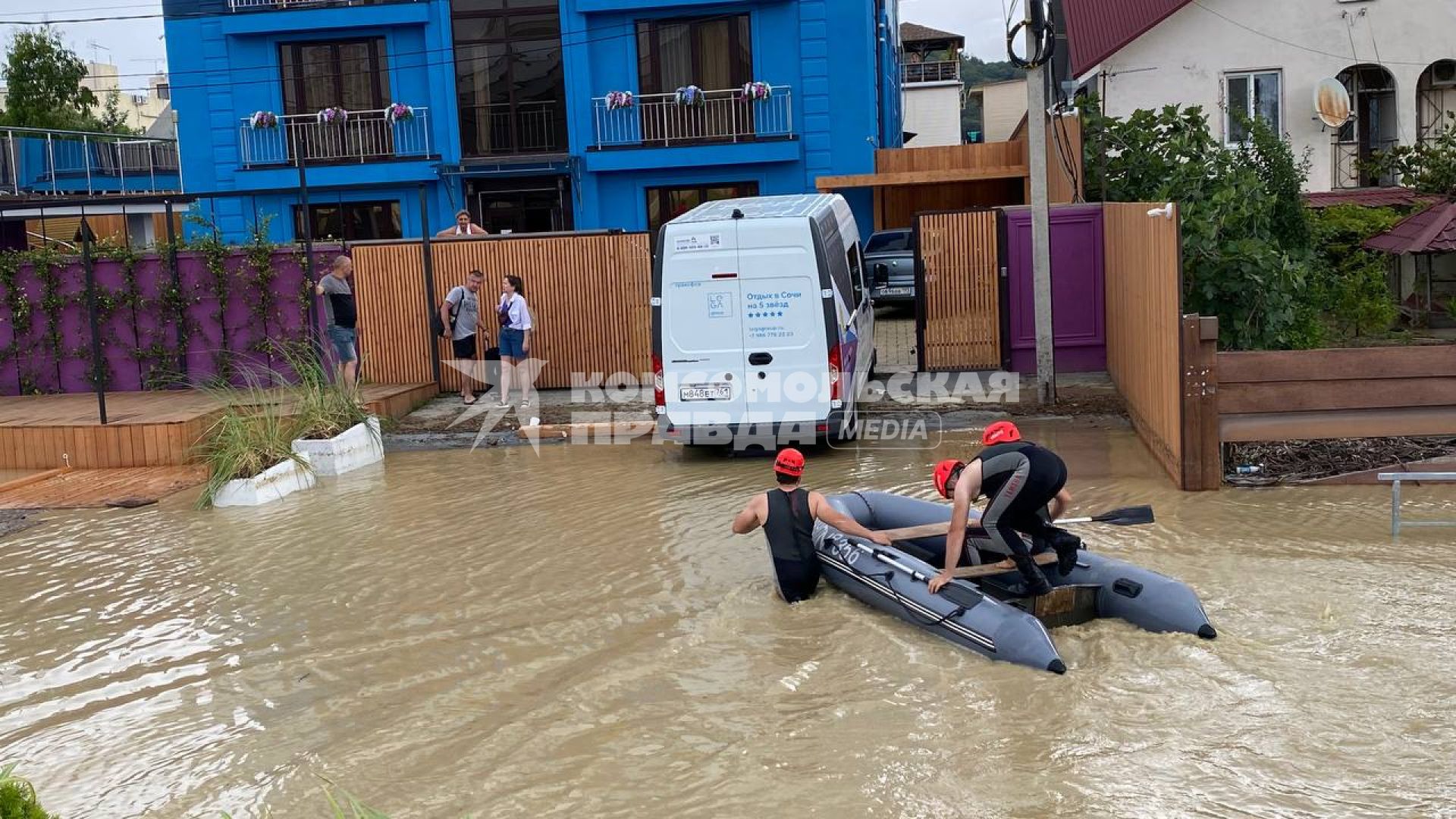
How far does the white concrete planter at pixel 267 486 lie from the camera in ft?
42.6

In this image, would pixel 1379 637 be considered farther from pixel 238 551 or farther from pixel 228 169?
pixel 228 169

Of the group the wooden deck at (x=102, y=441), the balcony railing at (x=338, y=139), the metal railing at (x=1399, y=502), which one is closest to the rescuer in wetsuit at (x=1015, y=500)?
the metal railing at (x=1399, y=502)

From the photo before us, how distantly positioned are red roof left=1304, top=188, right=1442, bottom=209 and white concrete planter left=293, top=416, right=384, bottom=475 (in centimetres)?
1673

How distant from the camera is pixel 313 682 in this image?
7918mm

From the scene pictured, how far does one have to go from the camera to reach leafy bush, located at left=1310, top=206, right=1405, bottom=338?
17.4 m

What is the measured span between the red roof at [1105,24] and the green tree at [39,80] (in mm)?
30843

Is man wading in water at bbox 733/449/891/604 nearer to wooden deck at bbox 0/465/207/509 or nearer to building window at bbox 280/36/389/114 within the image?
wooden deck at bbox 0/465/207/509

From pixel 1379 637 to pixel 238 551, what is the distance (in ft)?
27.6

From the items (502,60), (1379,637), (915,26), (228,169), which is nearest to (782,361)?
(1379,637)

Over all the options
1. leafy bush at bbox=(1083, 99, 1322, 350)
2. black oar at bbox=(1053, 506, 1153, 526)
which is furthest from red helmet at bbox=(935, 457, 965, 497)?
leafy bush at bbox=(1083, 99, 1322, 350)

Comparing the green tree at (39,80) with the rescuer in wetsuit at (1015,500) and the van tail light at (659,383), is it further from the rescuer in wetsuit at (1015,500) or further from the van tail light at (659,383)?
the rescuer in wetsuit at (1015,500)

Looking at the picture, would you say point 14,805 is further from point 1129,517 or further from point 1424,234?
point 1424,234

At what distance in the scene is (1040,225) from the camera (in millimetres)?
15633

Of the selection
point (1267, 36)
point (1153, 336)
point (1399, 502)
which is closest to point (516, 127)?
point (1267, 36)
